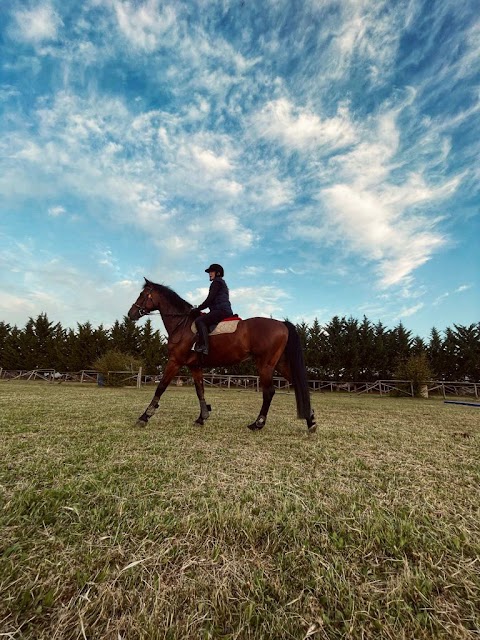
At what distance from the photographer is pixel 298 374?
5.37 m

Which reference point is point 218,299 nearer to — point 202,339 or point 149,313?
point 202,339

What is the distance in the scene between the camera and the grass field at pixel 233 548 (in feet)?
3.72

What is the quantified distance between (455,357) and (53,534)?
50.2m

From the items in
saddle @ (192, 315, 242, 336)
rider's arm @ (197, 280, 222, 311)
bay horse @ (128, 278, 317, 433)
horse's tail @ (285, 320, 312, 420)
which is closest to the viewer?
horse's tail @ (285, 320, 312, 420)

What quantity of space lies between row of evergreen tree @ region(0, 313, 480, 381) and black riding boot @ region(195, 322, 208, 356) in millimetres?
38474

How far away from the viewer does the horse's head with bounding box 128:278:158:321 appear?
260 inches

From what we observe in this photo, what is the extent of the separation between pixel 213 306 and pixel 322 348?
42.0 m

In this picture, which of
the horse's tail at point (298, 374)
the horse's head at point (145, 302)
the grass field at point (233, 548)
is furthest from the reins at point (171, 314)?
the grass field at point (233, 548)

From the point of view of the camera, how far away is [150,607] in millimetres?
1172

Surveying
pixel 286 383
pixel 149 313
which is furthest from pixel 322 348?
pixel 149 313

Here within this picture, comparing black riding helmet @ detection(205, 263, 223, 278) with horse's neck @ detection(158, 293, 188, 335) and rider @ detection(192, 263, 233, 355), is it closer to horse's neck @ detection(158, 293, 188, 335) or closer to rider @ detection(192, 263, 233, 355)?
rider @ detection(192, 263, 233, 355)

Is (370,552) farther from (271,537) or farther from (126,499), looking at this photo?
(126,499)

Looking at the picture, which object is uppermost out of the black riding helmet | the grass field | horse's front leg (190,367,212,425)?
the black riding helmet

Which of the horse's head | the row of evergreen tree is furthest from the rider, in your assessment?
the row of evergreen tree
